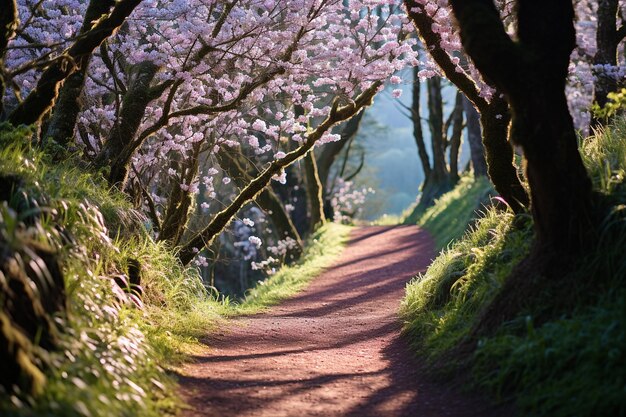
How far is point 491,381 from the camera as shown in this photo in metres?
4.60

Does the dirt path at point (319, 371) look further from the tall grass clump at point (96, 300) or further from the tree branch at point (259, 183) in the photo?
the tree branch at point (259, 183)

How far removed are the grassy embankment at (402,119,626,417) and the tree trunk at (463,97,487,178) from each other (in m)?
12.4

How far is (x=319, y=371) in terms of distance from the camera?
5.91 meters

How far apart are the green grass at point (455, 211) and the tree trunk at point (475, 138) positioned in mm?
385

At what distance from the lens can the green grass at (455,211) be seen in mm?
16375

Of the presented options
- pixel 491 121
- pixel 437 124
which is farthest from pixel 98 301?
pixel 437 124

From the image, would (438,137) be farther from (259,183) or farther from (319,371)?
(319,371)

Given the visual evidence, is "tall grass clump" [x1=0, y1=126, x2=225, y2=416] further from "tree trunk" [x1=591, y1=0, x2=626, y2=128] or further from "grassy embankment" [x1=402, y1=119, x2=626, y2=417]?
"tree trunk" [x1=591, y1=0, x2=626, y2=128]

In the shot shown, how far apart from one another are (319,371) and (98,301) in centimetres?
195

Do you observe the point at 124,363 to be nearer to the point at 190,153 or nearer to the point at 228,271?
the point at 190,153

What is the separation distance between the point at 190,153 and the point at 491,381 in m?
8.21

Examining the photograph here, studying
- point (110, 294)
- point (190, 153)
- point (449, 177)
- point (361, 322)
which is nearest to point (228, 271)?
point (449, 177)

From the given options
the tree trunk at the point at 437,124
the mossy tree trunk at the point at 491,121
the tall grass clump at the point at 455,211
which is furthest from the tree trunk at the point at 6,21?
the tree trunk at the point at 437,124

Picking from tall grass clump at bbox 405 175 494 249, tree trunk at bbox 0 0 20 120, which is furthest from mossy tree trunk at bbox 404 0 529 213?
tall grass clump at bbox 405 175 494 249
